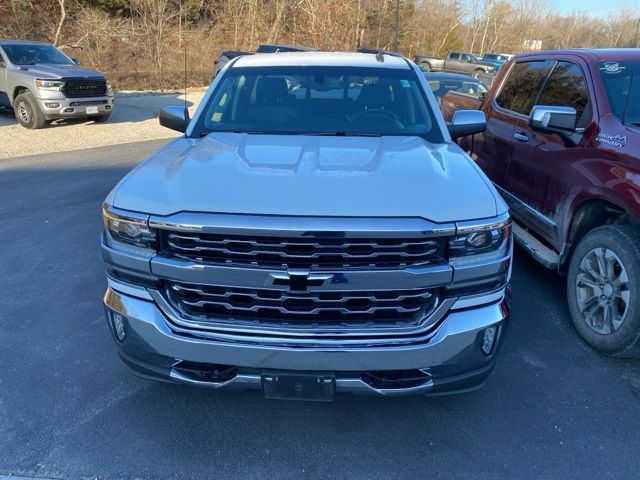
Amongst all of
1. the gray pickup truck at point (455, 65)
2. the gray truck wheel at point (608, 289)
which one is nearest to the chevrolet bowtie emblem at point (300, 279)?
the gray truck wheel at point (608, 289)

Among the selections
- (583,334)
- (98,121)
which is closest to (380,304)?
(583,334)

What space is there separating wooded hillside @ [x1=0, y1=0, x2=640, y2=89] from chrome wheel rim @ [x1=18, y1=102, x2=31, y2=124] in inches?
432

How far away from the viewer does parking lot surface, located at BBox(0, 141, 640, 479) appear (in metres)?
2.59

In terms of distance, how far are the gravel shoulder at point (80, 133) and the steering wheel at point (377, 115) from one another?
819cm

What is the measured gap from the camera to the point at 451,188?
8.45ft

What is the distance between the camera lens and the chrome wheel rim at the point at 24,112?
11831mm

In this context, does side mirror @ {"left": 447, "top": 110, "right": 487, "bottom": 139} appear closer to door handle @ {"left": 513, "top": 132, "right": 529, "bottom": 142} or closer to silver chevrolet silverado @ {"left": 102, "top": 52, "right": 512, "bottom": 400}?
door handle @ {"left": 513, "top": 132, "right": 529, "bottom": 142}

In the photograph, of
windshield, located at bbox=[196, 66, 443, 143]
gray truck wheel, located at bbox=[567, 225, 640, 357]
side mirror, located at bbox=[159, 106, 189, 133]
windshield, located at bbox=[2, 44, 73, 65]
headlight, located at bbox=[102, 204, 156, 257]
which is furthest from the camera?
windshield, located at bbox=[2, 44, 73, 65]

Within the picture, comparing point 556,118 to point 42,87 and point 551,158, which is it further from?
point 42,87

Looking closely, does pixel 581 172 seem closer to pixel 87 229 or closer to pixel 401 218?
pixel 401 218

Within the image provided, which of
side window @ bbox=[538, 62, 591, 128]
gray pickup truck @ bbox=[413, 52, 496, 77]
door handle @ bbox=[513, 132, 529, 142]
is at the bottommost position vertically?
gray pickup truck @ bbox=[413, 52, 496, 77]

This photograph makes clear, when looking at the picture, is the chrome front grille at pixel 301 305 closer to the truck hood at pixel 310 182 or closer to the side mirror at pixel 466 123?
the truck hood at pixel 310 182

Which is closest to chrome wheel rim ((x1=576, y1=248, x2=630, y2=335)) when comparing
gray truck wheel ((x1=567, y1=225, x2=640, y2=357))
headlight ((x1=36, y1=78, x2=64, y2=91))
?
gray truck wheel ((x1=567, y1=225, x2=640, y2=357))

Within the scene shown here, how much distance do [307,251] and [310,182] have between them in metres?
0.41
